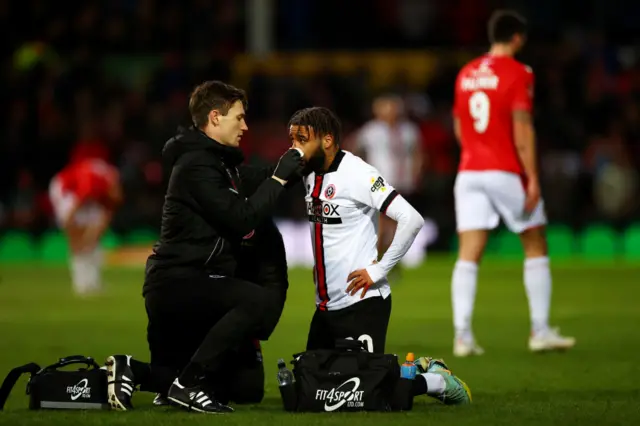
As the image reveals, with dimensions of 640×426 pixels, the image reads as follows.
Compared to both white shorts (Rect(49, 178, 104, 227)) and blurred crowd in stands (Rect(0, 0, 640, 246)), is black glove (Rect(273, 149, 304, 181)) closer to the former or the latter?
white shorts (Rect(49, 178, 104, 227))

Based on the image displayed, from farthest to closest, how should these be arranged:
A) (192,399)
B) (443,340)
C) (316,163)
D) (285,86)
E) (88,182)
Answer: (285,86) < (88,182) < (443,340) < (316,163) < (192,399)

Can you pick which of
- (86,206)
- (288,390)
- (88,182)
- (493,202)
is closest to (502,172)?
(493,202)

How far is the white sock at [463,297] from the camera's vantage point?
360 inches

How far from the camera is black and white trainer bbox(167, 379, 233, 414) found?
6.41m

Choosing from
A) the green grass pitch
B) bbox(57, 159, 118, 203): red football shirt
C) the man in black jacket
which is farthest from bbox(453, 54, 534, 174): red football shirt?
bbox(57, 159, 118, 203): red football shirt

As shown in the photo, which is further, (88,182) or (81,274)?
(88,182)

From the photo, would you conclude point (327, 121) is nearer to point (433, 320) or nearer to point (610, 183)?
point (433, 320)

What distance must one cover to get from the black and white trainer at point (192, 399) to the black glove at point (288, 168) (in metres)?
1.09

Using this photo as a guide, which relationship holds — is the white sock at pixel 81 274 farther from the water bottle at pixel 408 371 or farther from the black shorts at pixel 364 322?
the water bottle at pixel 408 371

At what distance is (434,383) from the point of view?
6617mm

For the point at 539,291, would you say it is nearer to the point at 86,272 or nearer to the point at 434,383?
the point at 434,383

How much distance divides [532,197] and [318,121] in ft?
9.10

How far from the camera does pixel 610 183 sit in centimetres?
1984

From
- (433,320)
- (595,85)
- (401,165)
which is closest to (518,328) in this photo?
(433,320)
